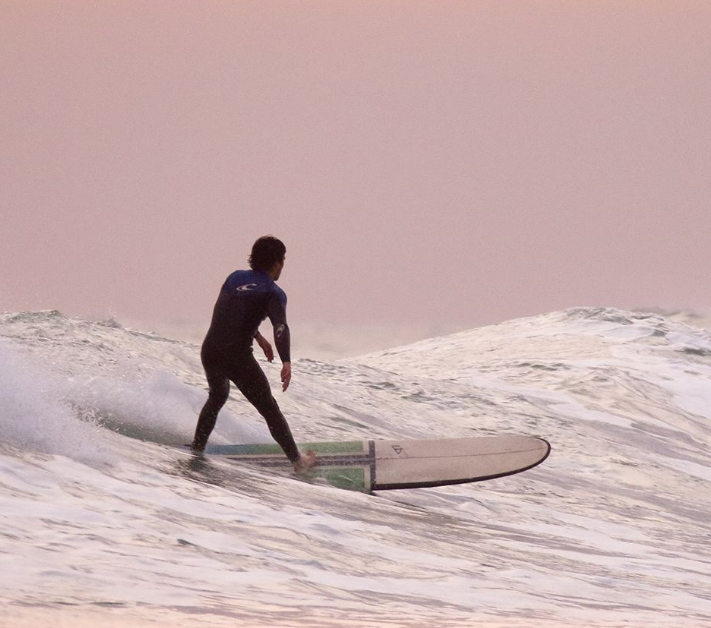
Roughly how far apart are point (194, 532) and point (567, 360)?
24.7 m

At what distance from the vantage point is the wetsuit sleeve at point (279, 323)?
973 centimetres

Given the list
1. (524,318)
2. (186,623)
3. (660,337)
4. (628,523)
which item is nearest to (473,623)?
(186,623)

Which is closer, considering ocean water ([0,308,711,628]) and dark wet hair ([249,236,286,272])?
ocean water ([0,308,711,628])

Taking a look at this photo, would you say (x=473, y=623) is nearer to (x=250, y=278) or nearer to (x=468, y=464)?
(x=250, y=278)

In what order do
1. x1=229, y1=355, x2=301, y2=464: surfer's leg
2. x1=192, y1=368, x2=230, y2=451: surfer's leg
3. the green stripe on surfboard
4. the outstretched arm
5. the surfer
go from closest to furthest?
1. the outstretched arm
2. the surfer
3. x1=229, y1=355, x2=301, y2=464: surfer's leg
4. x1=192, y1=368, x2=230, y2=451: surfer's leg
5. the green stripe on surfboard

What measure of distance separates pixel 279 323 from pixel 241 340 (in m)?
0.44

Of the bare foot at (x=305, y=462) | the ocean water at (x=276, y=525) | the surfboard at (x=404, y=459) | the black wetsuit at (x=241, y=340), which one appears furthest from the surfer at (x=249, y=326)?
the surfboard at (x=404, y=459)

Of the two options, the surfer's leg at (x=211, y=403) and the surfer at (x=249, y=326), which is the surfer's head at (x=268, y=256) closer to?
the surfer at (x=249, y=326)

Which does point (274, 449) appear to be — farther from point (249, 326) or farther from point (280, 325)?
point (280, 325)

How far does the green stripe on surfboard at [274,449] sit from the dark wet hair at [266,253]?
180 centimetres

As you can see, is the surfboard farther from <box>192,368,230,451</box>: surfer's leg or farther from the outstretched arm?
the outstretched arm

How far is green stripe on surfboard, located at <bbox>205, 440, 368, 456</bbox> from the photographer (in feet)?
35.9

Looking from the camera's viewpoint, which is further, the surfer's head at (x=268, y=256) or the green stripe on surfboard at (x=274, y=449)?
the green stripe on surfboard at (x=274, y=449)

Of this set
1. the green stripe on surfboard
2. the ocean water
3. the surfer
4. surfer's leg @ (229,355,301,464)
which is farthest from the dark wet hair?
the green stripe on surfboard
